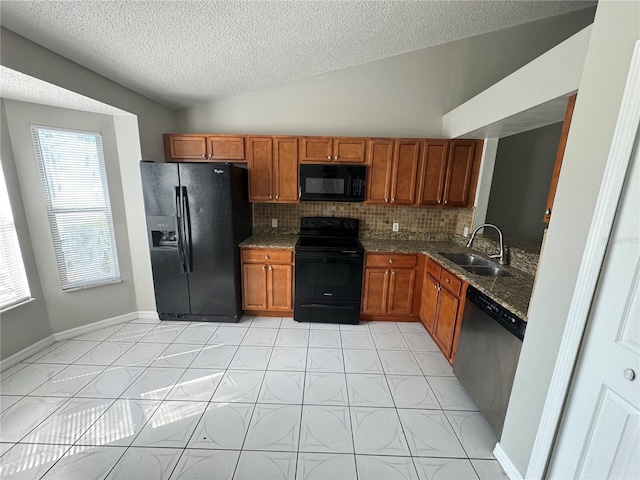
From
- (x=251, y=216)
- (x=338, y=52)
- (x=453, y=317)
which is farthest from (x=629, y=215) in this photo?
(x=251, y=216)

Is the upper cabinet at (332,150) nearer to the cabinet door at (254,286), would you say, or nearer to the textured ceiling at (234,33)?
the textured ceiling at (234,33)

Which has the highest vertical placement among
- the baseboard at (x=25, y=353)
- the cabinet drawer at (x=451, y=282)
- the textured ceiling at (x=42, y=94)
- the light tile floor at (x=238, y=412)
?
the textured ceiling at (x=42, y=94)

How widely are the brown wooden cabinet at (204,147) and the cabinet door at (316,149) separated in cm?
70

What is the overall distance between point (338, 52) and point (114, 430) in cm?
353

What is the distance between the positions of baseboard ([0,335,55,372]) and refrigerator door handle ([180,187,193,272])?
4.47 feet

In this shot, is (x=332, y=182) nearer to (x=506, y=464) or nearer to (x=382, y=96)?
(x=382, y=96)

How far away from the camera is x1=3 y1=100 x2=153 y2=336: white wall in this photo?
2.15 m

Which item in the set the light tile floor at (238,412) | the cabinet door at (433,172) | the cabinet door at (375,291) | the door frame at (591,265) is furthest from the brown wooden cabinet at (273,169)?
the door frame at (591,265)

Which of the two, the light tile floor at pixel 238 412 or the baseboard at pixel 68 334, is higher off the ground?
the baseboard at pixel 68 334

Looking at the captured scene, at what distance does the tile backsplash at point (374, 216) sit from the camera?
128 inches

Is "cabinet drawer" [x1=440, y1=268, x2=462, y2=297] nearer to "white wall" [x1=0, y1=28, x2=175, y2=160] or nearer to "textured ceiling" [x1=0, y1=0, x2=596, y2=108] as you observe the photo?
"textured ceiling" [x1=0, y1=0, x2=596, y2=108]

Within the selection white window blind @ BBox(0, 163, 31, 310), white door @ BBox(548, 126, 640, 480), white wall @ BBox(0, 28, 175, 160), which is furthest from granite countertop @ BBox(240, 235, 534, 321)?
white window blind @ BBox(0, 163, 31, 310)

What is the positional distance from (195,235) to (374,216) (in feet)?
6.99

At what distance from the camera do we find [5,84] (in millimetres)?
1762
